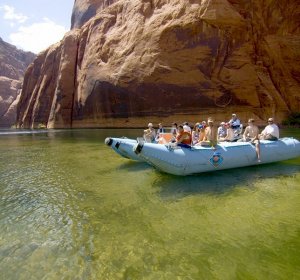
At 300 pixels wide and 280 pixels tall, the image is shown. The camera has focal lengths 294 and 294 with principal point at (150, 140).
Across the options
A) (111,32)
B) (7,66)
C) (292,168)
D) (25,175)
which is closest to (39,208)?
(25,175)

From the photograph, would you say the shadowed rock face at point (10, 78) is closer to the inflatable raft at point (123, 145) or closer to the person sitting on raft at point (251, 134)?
the inflatable raft at point (123, 145)

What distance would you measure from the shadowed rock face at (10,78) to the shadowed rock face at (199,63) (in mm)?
44913

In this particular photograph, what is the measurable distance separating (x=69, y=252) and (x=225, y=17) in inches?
1081

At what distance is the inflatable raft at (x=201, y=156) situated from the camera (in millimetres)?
7352

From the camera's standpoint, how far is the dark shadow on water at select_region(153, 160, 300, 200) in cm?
643

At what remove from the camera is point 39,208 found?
5699 millimetres

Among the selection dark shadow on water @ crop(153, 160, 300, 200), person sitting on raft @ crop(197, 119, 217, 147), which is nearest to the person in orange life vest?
person sitting on raft @ crop(197, 119, 217, 147)

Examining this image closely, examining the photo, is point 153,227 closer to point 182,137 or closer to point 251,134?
point 182,137

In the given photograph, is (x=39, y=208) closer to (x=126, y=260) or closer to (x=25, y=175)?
(x=126, y=260)

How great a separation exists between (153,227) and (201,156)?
351cm

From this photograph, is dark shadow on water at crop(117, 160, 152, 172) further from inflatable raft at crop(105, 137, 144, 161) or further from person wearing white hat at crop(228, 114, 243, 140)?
person wearing white hat at crop(228, 114, 243, 140)

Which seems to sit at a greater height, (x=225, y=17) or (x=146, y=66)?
(x=225, y=17)

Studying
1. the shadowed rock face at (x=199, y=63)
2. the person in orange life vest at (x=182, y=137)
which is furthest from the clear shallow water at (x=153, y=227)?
the shadowed rock face at (x=199, y=63)

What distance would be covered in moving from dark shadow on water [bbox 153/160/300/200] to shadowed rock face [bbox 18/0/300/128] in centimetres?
1911
